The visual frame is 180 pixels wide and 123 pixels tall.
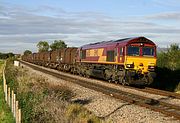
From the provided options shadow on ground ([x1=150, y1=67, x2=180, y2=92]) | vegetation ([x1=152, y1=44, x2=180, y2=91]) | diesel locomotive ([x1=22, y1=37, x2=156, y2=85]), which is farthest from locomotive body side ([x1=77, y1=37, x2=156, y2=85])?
shadow on ground ([x1=150, y1=67, x2=180, y2=92])

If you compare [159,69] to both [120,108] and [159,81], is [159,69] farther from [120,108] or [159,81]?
[120,108]

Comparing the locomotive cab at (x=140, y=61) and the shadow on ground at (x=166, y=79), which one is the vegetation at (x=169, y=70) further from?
the locomotive cab at (x=140, y=61)

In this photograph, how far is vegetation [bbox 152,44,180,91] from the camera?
27.6 meters

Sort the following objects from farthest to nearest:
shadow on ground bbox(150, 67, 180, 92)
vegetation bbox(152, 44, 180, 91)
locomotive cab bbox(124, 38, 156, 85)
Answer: vegetation bbox(152, 44, 180, 91) → shadow on ground bbox(150, 67, 180, 92) → locomotive cab bbox(124, 38, 156, 85)

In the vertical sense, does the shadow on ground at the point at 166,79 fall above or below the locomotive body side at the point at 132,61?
below

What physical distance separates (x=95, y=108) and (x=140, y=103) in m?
1.97

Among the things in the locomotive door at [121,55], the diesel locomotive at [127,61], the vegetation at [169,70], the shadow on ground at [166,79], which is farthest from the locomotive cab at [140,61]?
the shadow on ground at [166,79]

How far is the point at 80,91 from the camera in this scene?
73.5 ft

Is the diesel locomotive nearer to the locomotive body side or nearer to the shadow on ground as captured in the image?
the locomotive body side

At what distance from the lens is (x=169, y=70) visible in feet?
96.6

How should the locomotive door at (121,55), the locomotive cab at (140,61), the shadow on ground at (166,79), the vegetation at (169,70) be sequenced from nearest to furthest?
the locomotive cab at (140,61)
the locomotive door at (121,55)
the shadow on ground at (166,79)
the vegetation at (169,70)

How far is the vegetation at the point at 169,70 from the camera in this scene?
27.6m

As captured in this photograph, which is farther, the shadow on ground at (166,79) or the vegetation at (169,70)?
the vegetation at (169,70)

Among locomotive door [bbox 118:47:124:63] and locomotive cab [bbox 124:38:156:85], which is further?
locomotive door [bbox 118:47:124:63]
